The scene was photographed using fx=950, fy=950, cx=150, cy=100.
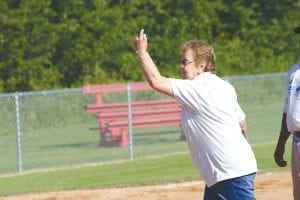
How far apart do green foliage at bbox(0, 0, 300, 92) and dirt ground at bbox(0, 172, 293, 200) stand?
8.93 meters

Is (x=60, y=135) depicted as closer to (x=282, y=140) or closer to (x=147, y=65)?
(x=282, y=140)

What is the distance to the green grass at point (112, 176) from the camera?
14.9 metres

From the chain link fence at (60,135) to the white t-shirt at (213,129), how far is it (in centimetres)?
1071

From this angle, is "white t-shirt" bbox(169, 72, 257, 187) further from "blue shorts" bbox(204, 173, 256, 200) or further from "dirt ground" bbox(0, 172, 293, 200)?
"dirt ground" bbox(0, 172, 293, 200)

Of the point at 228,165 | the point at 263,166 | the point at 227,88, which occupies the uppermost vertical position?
the point at 227,88

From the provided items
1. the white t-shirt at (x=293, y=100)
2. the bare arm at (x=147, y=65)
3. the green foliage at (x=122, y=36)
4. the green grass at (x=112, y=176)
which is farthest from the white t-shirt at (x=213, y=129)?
the green foliage at (x=122, y=36)

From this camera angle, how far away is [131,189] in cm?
1427

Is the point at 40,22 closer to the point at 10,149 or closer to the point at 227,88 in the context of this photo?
the point at 10,149

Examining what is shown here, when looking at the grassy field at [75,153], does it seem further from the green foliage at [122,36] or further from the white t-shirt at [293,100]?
the white t-shirt at [293,100]

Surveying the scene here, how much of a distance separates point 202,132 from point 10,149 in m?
11.0

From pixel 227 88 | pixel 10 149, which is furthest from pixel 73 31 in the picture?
pixel 227 88

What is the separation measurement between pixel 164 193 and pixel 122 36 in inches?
455

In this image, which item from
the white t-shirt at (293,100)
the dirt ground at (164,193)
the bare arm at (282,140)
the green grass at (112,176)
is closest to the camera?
the white t-shirt at (293,100)

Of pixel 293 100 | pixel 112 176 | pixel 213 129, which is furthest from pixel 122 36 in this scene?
pixel 213 129
